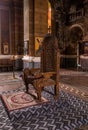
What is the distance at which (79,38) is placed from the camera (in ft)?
44.7

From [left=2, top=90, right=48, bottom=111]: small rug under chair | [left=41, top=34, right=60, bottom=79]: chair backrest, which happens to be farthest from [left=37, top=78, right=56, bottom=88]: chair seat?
[left=2, top=90, right=48, bottom=111]: small rug under chair

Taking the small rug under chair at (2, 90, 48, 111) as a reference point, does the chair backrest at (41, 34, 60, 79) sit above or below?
above

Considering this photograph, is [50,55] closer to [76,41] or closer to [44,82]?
[44,82]

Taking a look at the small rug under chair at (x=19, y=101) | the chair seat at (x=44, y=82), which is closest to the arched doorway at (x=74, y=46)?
the chair seat at (x=44, y=82)

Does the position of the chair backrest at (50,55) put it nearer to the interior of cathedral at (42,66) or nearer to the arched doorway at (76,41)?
the interior of cathedral at (42,66)

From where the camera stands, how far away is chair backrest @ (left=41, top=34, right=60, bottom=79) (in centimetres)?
466

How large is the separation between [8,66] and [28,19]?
13.4 feet

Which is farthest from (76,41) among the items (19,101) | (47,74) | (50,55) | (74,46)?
(19,101)

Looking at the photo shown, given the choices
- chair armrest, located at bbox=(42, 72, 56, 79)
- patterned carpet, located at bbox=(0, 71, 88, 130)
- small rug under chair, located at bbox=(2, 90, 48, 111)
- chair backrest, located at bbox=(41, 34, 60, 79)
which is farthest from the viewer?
chair backrest, located at bbox=(41, 34, 60, 79)

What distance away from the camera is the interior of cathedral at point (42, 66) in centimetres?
345

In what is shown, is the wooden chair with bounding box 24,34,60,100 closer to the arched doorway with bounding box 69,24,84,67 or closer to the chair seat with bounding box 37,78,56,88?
the chair seat with bounding box 37,78,56,88

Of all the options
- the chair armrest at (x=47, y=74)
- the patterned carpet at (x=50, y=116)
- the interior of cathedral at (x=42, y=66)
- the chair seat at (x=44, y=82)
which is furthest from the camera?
the chair armrest at (x=47, y=74)

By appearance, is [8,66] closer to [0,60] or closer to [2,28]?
[0,60]

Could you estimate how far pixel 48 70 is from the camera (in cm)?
501
